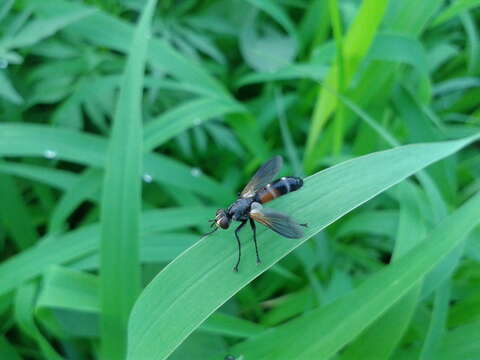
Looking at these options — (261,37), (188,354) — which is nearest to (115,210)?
(188,354)

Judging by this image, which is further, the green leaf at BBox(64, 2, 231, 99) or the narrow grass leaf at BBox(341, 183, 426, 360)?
the green leaf at BBox(64, 2, 231, 99)

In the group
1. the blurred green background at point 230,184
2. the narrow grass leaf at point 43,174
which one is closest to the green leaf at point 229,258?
the blurred green background at point 230,184

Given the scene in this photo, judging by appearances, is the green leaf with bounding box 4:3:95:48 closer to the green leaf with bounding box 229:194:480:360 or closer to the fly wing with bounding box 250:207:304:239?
the fly wing with bounding box 250:207:304:239

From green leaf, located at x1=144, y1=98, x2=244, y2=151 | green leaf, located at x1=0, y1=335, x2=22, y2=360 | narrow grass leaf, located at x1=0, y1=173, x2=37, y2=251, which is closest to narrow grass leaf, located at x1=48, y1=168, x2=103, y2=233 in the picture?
narrow grass leaf, located at x1=0, y1=173, x2=37, y2=251

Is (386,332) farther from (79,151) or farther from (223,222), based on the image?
(79,151)

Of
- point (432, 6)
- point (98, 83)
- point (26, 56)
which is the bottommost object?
point (432, 6)

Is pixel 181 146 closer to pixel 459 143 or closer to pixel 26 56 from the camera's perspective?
pixel 26 56

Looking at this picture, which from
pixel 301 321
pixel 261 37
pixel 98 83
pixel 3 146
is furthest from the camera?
pixel 261 37
